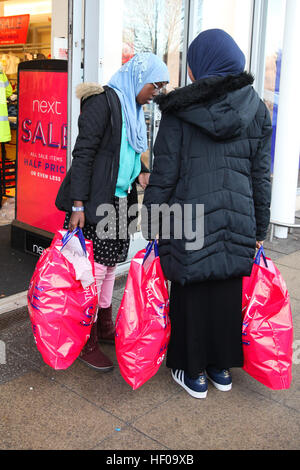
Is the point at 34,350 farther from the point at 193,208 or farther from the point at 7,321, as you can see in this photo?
the point at 193,208

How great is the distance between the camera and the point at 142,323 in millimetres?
2609

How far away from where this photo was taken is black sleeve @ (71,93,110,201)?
8.89ft

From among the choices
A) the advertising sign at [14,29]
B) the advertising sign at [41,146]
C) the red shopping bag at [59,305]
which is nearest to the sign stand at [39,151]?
the advertising sign at [41,146]

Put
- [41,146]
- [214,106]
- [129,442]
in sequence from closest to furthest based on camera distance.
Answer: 1. [129,442]
2. [214,106]
3. [41,146]

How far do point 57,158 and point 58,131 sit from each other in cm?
23

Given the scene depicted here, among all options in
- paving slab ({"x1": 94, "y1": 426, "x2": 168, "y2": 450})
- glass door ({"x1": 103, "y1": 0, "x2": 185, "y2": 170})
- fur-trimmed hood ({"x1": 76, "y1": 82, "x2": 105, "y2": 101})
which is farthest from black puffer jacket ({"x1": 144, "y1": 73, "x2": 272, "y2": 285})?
glass door ({"x1": 103, "y1": 0, "x2": 185, "y2": 170})

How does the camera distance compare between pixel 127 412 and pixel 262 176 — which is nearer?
pixel 127 412

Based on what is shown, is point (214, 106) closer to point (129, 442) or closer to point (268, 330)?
point (268, 330)

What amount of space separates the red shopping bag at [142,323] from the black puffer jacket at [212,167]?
113mm

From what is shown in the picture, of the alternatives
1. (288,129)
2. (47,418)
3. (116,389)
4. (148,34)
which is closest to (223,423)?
(116,389)

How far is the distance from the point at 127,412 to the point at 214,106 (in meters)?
1.58

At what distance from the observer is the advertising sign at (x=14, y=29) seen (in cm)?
1061

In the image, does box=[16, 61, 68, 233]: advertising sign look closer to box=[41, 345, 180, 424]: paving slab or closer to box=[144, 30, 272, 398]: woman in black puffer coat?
box=[41, 345, 180, 424]: paving slab
